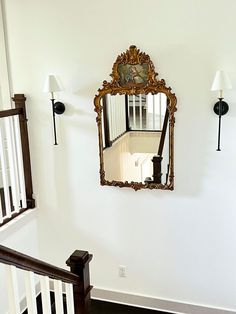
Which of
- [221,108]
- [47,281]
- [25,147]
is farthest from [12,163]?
[221,108]

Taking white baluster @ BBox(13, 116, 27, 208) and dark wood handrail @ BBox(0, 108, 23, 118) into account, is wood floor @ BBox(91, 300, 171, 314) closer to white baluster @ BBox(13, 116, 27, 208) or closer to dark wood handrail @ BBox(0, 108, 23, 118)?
white baluster @ BBox(13, 116, 27, 208)

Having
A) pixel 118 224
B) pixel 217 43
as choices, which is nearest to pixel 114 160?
pixel 118 224

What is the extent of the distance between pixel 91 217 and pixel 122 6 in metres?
1.95

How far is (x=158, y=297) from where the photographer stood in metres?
3.29

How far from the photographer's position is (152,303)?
3.31m

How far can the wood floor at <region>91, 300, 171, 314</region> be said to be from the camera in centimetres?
329

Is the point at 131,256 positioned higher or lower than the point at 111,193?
lower

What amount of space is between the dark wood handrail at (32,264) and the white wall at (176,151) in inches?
58.5

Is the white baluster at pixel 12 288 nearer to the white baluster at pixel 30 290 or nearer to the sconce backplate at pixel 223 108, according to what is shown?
the white baluster at pixel 30 290

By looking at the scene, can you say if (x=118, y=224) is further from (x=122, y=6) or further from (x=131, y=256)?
(x=122, y=6)

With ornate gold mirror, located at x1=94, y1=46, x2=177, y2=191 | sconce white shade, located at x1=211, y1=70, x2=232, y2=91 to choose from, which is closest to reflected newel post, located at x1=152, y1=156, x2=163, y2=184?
ornate gold mirror, located at x1=94, y1=46, x2=177, y2=191

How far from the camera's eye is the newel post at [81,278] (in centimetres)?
187

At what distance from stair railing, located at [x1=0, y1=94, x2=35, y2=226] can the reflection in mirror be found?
0.83 m

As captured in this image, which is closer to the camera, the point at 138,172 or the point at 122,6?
the point at 122,6
